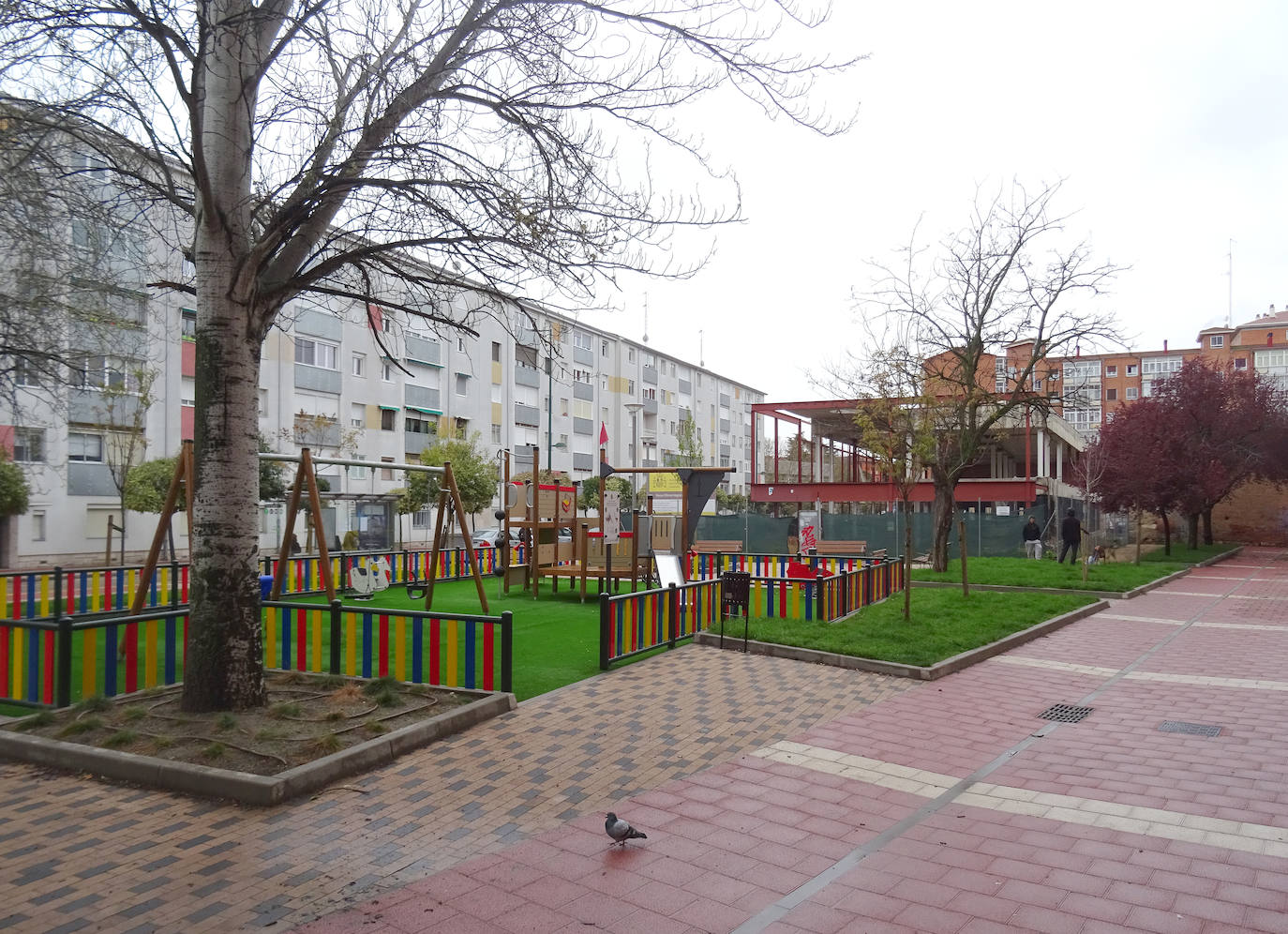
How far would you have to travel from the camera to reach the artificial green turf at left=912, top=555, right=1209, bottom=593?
19.4 meters

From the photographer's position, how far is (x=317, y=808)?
5.39 meters

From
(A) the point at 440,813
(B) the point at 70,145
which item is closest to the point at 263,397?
(B) the point at 70,145

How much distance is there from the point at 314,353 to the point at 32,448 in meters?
12.7

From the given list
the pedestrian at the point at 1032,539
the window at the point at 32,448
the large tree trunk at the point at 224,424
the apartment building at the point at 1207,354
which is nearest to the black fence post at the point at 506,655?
the large tree trunk at the point at 224,424

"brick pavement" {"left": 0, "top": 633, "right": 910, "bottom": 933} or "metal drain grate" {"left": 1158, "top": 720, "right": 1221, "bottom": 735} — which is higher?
"brick pavement" {"left": 0, "top": 633, "right": 910, "bottom": 933}

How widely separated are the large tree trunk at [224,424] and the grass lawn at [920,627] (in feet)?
19.6

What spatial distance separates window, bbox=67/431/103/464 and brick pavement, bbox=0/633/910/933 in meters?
28.1

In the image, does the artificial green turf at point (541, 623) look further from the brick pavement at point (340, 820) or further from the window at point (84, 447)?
the window at point (84, 447)

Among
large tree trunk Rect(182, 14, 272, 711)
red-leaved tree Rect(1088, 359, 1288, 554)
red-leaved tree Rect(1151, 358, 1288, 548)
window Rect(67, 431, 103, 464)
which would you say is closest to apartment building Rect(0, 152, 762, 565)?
window Rect(67, 431, 103, 464)

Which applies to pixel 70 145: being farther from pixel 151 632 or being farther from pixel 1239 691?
pixel 1239 691

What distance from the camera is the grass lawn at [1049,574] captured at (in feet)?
63.7

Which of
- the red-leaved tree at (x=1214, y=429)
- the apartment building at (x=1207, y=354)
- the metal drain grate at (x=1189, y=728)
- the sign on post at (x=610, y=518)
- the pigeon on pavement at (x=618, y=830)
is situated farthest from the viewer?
the apartment building at (x=1207, y=354)

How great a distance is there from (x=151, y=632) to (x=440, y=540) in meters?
6.59

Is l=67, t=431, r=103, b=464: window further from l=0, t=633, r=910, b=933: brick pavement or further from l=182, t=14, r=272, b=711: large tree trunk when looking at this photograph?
l=0, t=633, r=910, b=933: brick pavement
